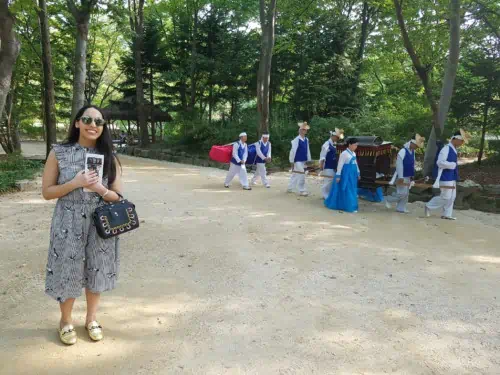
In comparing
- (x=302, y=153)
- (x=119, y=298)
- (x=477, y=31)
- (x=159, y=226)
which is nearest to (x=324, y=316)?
(x=119, y=298)

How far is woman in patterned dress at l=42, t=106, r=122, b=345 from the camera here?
2.73 metres

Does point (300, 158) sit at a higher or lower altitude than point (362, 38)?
lower

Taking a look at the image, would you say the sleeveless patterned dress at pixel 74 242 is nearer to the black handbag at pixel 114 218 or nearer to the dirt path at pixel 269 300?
the black handbag at pixel 114 218

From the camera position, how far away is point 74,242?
9.14 feet

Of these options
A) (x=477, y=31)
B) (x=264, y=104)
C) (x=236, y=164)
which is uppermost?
(x=477, y=31)

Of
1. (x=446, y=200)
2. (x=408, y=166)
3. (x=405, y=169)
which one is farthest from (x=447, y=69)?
(x=446, y=200)

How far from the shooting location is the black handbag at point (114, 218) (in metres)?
2.73

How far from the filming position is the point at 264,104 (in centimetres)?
1477

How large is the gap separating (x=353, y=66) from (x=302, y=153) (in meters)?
10.2

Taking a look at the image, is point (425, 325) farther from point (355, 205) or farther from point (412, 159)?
point (412, 159)

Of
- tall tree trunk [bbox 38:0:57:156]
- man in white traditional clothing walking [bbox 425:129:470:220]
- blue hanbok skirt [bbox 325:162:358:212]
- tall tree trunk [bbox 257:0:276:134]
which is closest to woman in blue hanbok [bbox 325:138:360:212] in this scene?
blue hanbok skirt [bbox 325:162:358:212]

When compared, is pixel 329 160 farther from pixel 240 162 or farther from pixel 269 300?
pixel 269 300

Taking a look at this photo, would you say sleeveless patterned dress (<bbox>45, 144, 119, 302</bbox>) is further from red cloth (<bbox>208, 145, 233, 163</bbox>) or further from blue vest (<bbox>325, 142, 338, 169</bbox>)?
red cloth (<bbox>208, 145, 233, 163</bbox>)

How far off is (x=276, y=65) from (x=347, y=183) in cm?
1321
